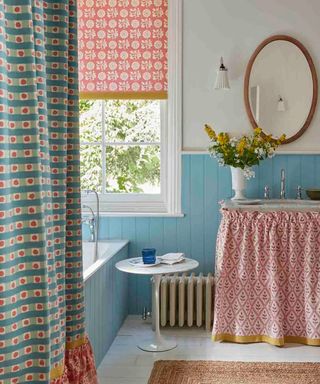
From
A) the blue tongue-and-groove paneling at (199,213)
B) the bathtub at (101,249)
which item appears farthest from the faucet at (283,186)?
the bathtub at (101,249)

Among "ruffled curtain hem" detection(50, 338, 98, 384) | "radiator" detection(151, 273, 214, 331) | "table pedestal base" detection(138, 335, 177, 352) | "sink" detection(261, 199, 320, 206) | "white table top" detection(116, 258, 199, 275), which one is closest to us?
"ruffled curtain hem" detection(50, 338, 98, 384)

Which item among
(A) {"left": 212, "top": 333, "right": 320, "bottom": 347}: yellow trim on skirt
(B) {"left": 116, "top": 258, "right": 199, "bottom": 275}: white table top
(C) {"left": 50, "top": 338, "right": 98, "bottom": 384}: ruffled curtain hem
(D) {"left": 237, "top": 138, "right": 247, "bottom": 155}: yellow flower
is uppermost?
(D) {"left": 237, "top": 138, "right": 247, "bottom": 155}: yellow flower

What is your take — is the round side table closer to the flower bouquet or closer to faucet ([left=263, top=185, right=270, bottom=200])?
the flower bouquet

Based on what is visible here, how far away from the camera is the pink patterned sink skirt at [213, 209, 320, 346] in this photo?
3.73 metres

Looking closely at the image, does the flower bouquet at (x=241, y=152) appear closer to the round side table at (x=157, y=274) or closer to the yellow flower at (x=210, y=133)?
the yellow flower at (x=210, y=133)

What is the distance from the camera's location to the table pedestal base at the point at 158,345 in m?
3.68

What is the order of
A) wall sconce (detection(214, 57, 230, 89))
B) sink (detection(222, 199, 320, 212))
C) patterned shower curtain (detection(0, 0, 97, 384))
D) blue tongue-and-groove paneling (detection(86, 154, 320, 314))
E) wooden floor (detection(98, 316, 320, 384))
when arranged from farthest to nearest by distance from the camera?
1. blue tongue-and-groove paneling (detection(86, 154, 320, 314))
2. wall sconce (detection(214, 57, 230, 89))
3. sink (detection(222, 199, 320, 212))
4. wooden floor (detection(98, 316, 320, 384))
5. patterned shower curtain (detection(0, 0, 97, 384))

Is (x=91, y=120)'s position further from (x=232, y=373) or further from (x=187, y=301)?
(x=232, y=373)

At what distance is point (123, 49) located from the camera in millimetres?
4449

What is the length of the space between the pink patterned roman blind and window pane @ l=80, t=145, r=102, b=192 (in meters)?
0.43

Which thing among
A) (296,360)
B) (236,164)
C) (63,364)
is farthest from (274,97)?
(63,364)

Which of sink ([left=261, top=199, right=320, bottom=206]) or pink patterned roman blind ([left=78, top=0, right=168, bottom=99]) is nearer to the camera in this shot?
sink ([left=261, top=199, right=320, bottom=206])

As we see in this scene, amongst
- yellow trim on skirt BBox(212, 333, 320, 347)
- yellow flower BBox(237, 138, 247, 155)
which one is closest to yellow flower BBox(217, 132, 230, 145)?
yellow flower BBox(237, 138, 247, 155)

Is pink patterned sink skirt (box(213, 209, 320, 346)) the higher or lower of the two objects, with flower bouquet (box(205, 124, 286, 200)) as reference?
lower
